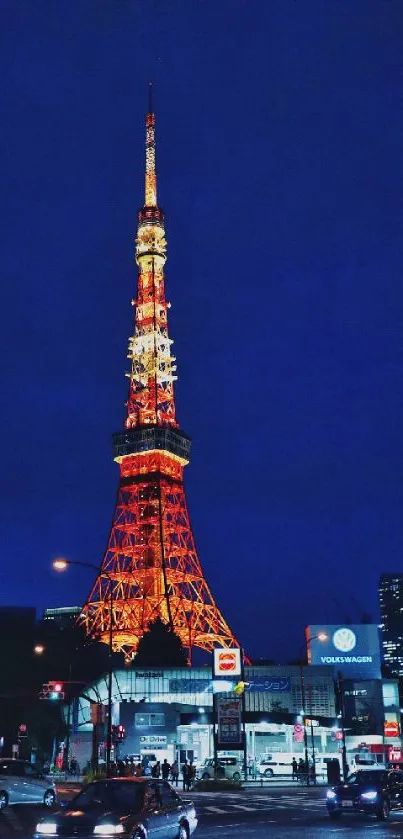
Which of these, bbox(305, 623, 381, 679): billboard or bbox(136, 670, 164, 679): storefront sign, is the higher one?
bbox(305, 623, 381, 679): billboard

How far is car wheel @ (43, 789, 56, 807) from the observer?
28.6 m

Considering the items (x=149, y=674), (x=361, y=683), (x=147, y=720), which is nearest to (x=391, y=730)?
(x=361, y=683)

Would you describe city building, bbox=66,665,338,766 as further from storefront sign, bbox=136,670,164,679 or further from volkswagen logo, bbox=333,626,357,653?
volkswagen logo, bbox=333,626,357,653

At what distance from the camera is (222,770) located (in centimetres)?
5588

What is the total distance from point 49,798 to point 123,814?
15.4 m

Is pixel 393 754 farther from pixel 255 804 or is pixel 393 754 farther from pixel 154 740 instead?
pixel 255 804

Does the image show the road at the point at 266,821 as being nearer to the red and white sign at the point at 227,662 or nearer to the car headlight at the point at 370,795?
the car headlight at the point at 370,795

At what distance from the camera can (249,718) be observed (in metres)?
80.6

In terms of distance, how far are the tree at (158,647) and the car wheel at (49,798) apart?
224ft

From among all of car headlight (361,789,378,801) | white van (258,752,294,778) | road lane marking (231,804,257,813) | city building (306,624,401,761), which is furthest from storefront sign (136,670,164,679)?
car headlight (361,789,378,801)

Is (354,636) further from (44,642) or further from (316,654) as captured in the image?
(44,642)

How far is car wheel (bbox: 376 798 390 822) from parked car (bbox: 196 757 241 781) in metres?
26.7

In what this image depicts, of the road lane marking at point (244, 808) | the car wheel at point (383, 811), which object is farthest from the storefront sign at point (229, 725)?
the car wheel at point (383, 811)

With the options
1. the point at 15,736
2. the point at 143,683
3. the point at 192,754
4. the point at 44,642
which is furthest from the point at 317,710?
the point at 44,642
